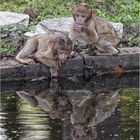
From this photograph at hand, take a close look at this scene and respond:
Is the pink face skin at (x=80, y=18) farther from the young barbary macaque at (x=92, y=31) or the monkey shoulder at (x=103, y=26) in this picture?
the monkey shoulder at (x=103, y=26)

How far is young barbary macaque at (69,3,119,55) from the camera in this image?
42.5 feet

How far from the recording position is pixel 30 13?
1509cm

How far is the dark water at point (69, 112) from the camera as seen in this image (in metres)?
9.31

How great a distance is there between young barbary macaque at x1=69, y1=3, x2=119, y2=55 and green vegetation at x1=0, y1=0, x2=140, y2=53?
1021 millimetres

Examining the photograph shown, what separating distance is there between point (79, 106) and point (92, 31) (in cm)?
251

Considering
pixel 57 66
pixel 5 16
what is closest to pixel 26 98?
pixel 57 66

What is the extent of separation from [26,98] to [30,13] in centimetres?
396

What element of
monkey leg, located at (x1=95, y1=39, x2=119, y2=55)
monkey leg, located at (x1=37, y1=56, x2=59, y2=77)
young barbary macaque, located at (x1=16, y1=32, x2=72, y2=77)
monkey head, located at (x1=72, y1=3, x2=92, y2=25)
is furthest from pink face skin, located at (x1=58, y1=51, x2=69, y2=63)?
monkey leg, located at (x1=95, y1=39, x2=119, y2=55)

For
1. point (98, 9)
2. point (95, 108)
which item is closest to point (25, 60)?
point (95, 108)

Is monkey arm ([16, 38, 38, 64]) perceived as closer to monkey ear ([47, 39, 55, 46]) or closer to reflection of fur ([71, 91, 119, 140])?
monkey ear ([47, 39, 55, 46])

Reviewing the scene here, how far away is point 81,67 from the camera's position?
1312 cm

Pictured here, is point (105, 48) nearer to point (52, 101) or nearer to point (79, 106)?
point (52, 101)

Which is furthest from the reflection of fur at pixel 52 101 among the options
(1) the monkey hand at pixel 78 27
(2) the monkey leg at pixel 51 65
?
(1) the monkey hand at pixel 78 27

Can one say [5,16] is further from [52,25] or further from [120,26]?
[120,26]
